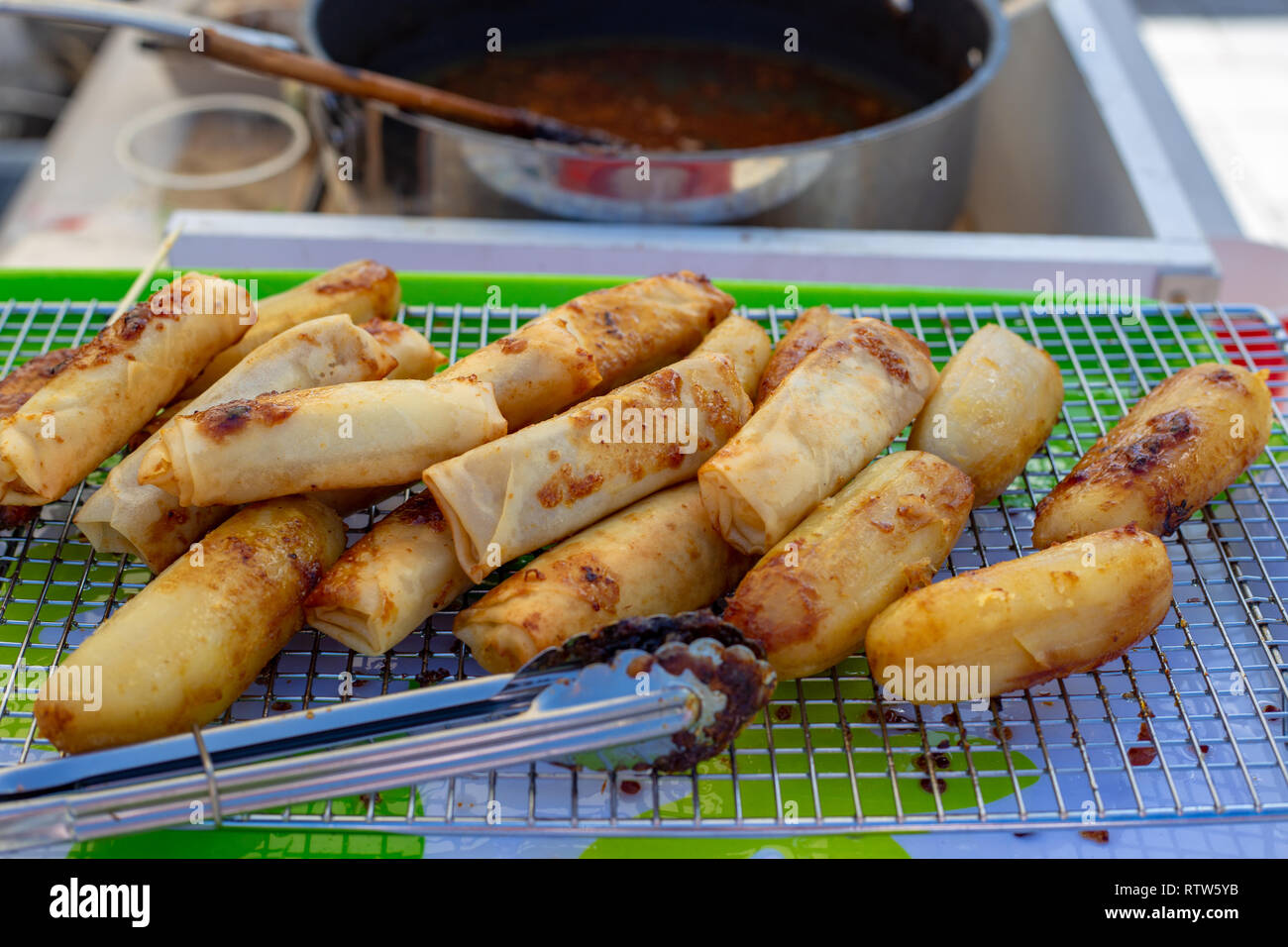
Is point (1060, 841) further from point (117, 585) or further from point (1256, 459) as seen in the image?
point (117, 585)

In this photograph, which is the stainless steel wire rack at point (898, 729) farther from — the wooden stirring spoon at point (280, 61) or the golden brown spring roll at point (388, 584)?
the wooden stirring spoon at point (280, 61)

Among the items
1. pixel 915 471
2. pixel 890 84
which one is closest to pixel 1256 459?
pixel 915 471

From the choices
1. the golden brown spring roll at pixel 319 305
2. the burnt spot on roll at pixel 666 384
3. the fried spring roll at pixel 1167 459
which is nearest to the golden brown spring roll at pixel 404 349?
the golden brown spring roll at pixel 319 305

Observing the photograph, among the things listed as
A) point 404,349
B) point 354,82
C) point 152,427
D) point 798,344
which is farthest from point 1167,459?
point 354,82

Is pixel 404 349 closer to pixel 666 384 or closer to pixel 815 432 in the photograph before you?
pixel 666 384

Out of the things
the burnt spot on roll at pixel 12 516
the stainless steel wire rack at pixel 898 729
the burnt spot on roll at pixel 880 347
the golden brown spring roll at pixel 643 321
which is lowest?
the stainless steel wire rack at pixel 898 729
